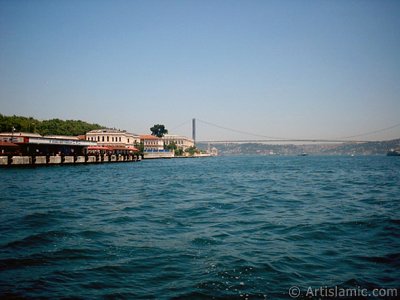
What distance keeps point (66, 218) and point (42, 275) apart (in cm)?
520

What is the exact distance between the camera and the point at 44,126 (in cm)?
8369

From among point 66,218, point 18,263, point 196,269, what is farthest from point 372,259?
point 66,218

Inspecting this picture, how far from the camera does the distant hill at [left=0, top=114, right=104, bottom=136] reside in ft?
233

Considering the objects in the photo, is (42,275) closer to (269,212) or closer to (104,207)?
(104,207)

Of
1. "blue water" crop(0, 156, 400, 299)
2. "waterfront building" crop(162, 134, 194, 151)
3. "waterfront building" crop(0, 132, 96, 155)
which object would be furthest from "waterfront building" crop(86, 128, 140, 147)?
"blue water" crop(0, 156, 400, 299)

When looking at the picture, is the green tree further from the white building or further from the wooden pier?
the wooden pier

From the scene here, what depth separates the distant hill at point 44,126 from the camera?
71044 millimetres

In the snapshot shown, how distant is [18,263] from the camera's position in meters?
6.13

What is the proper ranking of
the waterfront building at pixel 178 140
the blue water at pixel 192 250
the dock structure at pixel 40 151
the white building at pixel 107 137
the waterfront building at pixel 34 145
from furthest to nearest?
the waterfront building at pixel 178 140, the white building at pixel 107 137, the waterfront building at pixel 34 145, the dock structure at pixel 40 151, the blue water at pixel 192 250

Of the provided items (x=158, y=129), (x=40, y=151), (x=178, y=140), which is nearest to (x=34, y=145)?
(x=40, y=151)

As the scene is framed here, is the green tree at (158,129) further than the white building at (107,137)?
Yes

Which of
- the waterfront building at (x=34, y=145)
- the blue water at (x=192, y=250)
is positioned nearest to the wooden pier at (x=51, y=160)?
the waterfront building at (x=34, y=145)

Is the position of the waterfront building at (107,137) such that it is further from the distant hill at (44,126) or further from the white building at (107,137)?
the distant hill at (44,126)

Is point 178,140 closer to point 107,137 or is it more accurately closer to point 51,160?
point 107,137
